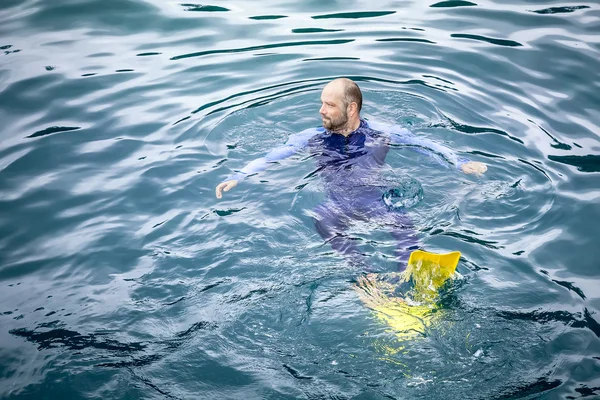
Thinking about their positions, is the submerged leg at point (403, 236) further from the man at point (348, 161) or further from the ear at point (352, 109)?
the ear at point (352, 109)

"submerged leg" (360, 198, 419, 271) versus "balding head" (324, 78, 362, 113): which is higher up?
"balding head" (324, 78, 362, 113)

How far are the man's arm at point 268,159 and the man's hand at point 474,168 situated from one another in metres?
1.88

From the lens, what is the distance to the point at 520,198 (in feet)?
23.0

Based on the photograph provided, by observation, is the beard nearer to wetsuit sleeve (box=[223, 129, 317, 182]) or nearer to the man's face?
the man's face

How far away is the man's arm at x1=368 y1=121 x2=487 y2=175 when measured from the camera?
23.0 ft

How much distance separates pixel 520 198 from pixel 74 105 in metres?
6.59

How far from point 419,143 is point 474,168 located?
792mm

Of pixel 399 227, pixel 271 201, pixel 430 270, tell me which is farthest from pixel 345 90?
pixel 430 270

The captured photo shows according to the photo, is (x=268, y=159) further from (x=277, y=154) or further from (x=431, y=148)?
(x=431, y=148)

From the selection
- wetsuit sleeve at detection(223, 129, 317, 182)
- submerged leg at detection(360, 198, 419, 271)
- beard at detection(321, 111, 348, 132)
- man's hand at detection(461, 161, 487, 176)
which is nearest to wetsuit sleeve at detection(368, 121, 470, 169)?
man's hand at detection(461, 161, 487, 176)

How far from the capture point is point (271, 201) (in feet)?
23.2

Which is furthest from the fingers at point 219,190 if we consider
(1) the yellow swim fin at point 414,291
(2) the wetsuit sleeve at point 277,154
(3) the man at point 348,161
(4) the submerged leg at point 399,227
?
(1) the yellow swim fin at point 414,291

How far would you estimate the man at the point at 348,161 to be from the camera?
6535 mm

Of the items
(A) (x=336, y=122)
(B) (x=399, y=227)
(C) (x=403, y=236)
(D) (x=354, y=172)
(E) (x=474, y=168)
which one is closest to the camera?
(C) (x=403, y=236)
